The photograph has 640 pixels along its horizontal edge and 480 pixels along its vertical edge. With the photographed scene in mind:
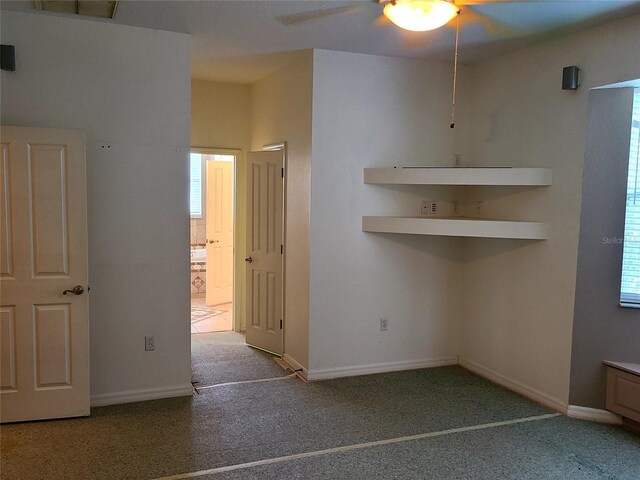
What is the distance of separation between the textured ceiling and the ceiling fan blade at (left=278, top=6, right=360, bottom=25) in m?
0.03

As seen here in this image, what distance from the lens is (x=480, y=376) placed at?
4688 mm

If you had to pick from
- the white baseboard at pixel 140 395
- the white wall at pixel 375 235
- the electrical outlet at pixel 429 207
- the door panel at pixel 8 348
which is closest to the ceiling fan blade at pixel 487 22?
the white wall at pixel 375 235

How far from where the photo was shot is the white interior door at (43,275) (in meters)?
3.41

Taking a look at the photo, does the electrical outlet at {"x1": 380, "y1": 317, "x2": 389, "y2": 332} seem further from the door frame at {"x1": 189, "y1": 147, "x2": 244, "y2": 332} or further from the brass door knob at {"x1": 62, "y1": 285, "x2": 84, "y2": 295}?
the brass door knob at {"x1": 62, "y1": 285, "x2": 84, "y2": 295}

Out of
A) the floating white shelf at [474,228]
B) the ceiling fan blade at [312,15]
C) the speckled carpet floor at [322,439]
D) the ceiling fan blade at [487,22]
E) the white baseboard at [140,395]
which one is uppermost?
the ceiling fan blade at [487,22]

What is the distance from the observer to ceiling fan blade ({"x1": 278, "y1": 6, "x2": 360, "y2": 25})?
3.38 metres

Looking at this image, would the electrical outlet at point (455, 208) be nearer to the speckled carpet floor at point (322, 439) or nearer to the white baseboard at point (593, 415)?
the speckled carpet floor at point (322, 439)

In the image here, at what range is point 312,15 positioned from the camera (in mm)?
3496

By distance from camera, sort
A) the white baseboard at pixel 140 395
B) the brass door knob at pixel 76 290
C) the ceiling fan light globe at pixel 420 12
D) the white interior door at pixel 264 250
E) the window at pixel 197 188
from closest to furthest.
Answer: the ceiling fan light globe at pixel 420 12 → the brass door knob at pixel 76 290 → the white baseboard at pixel 140 395 → the white interior door at pixel 264 250 → the window at pixel 197 188

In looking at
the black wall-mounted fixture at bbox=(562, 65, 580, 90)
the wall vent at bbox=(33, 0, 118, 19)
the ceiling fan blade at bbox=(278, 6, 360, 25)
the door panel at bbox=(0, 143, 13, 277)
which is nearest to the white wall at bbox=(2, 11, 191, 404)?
the wall vent at bbox=(33, 0, 118, 19)

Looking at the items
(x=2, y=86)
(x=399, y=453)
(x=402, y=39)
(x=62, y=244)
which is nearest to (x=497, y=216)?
(x=402, y=39)

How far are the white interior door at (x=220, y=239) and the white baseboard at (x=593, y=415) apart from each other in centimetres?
486

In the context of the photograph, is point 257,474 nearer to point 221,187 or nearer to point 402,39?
point 402,39

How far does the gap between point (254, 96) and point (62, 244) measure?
2.94 metres
